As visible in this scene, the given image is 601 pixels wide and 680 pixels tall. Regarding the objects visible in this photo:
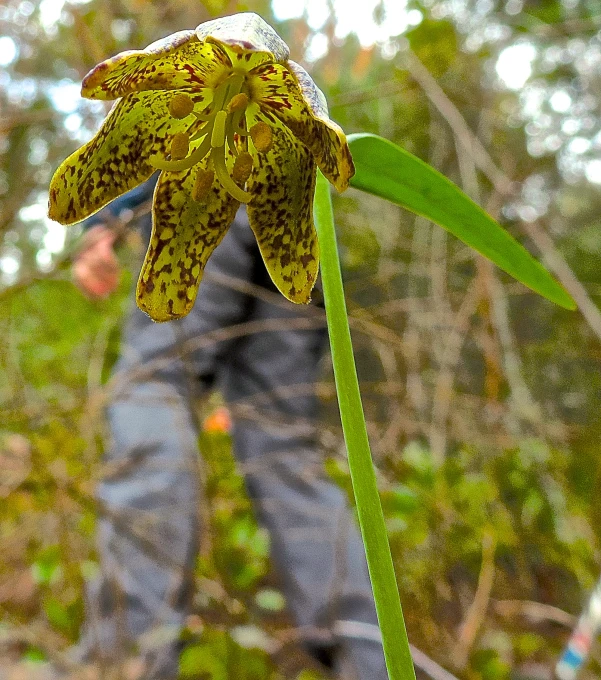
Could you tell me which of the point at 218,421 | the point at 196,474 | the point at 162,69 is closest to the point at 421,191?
the point at 162,69

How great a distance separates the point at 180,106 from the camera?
48cm

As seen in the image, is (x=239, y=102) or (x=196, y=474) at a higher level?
(x=239, y=102)

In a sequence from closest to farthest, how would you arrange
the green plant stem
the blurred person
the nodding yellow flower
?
the green plant stem < the nodding yellow flower < the blurred person

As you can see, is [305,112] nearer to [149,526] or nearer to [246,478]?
[149,526]

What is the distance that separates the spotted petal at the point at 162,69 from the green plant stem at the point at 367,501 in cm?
18

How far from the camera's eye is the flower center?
45cm

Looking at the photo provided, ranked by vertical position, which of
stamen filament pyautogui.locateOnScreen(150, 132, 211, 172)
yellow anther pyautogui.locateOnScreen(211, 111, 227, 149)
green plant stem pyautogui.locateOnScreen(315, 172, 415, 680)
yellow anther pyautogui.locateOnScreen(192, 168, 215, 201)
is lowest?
green plant stem pyautogui.locateOnScreen(315, 172, 415, 680)

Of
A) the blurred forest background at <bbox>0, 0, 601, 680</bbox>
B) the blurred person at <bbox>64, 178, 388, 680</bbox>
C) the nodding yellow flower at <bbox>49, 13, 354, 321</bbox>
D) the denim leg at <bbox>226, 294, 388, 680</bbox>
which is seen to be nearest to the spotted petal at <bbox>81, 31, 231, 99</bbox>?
the nodding yellow flower at <bbox>49, 13, 354, 321</bbox>

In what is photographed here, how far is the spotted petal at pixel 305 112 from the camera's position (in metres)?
0.35

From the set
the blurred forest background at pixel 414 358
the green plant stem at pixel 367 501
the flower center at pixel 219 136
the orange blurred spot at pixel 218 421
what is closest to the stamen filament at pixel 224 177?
the flower center at pixel 219 136

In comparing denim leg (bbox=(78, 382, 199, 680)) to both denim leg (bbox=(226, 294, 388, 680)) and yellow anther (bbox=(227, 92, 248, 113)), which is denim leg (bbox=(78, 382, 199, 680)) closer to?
denim leg (bbox=(226, 294, 388, 680))

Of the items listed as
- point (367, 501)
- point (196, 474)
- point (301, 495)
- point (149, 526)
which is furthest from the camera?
point (301, 495)

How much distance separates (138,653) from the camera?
1.51m

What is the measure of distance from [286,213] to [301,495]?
1.38 meters
